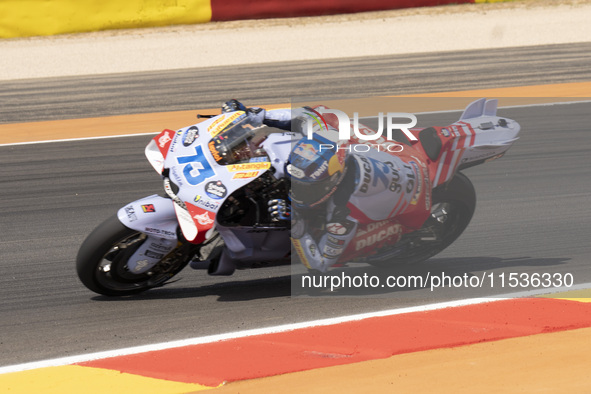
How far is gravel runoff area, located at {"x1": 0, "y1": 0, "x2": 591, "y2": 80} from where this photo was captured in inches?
627

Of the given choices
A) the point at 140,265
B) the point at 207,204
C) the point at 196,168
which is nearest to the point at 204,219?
the point at 207,204

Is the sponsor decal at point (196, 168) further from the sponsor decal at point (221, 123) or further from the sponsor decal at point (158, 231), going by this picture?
the sponsor decal at point (158, 231)

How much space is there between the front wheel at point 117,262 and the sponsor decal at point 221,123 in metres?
0.78

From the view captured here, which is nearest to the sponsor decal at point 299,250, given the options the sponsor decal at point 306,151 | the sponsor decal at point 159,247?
the sponsor decal at point 306,151

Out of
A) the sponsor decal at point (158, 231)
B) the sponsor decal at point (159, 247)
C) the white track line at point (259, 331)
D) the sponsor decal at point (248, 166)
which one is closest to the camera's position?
the white track line at point (259, 331)

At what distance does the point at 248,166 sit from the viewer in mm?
5203

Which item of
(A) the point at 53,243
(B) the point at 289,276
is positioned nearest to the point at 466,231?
(B) the point at 289,276

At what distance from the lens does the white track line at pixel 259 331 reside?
473 centimetres

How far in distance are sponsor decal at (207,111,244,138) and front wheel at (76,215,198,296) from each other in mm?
780

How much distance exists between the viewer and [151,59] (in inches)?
632

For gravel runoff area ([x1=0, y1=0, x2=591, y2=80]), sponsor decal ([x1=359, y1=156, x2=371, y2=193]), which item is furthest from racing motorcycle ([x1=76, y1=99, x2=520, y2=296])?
gravel runoff area ([x1=0, y1=0, x2=591, y2=80])

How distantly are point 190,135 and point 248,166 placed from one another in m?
0.50

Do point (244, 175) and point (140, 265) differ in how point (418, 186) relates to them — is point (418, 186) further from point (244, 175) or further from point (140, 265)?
point (140, 265)

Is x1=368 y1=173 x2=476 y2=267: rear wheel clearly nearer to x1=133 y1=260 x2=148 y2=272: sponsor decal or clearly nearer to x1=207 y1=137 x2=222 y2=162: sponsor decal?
x1=207 y1=137 x2=222 y2=162: sponsor decal
